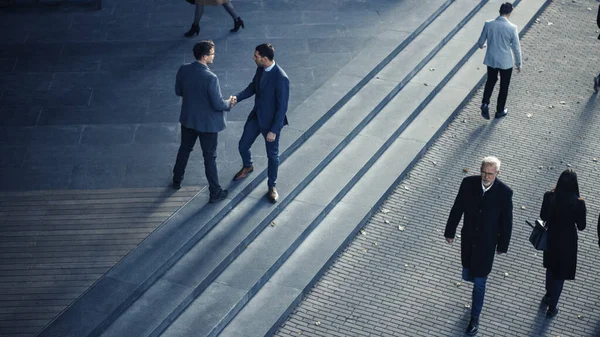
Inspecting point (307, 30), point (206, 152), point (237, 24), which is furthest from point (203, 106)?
point (307, 30)

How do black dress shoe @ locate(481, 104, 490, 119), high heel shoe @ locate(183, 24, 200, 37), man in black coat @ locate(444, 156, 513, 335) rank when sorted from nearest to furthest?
man in black coat @ locate(444, 156, 513, 335) → black dress shoe @ locate(481, 104, 490, 119) → high heel shoe @ locate(183, 24, 200, 37)

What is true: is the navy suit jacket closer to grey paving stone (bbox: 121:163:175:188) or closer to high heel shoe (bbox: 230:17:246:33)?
grey paving stone (bbox: 121:163:175:188)

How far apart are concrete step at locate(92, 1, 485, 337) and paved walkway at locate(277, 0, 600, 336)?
0.89m

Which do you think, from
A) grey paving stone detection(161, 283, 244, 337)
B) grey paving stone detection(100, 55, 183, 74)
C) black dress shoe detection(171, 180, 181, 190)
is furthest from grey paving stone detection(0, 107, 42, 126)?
grey paving stone detection(161, 283, 244, 337)

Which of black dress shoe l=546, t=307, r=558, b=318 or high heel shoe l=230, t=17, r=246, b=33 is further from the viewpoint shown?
high heel shoe l=230, t=17, r=246, b=33

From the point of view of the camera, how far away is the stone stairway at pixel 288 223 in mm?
8430

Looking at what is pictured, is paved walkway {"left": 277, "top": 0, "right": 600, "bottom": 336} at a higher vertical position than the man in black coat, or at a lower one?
lower

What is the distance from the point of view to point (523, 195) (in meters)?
10.7

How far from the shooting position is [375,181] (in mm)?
10828

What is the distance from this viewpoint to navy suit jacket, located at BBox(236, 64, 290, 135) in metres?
9.20

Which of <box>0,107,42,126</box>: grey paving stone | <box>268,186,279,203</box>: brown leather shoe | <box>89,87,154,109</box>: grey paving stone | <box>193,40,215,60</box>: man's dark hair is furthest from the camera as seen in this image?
<box>89,87,154,109</box>: grey paving stone

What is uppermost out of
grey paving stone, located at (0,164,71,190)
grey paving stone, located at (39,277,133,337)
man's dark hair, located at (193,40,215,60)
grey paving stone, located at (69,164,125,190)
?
man's dark hair, located at (193,40,215,60)

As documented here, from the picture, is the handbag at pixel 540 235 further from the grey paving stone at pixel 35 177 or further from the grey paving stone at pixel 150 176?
the grey paving stone at pixel 35 177

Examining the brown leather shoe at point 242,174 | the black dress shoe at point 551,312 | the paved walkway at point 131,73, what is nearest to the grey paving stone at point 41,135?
the paved walkway at point 131,73
